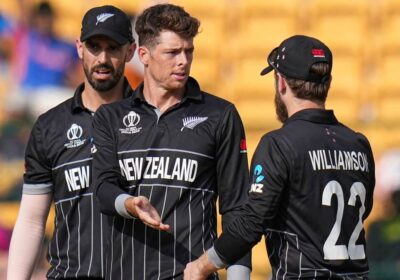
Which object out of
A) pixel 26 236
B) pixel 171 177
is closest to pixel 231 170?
pixel 171 177

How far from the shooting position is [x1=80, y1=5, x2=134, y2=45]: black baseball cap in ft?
15.9

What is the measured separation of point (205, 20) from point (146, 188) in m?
6.48

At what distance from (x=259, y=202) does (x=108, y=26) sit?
124cm

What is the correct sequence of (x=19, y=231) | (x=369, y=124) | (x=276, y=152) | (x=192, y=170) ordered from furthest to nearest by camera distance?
(x=369, y=124) → (x=19, y=231) → (x=192, y=170) → (x=276, y=152)

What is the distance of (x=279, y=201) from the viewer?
13.4 ft

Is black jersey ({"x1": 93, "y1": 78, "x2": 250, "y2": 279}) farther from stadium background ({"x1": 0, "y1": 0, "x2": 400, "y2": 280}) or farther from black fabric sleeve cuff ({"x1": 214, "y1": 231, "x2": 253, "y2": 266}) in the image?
stadium background ({"x1": 0, "y1": 0, "x2": 400, "y2": 280})

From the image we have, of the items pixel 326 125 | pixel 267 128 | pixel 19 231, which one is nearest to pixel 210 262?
pixel 326 125

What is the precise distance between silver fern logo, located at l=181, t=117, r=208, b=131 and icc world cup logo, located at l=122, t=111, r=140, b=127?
0.20 metres

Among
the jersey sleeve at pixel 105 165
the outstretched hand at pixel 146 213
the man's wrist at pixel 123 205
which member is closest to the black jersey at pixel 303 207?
the outstretched hand at pixel 146 213

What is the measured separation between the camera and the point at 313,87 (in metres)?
4.23

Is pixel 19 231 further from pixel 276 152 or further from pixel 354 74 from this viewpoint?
pixel 354 74

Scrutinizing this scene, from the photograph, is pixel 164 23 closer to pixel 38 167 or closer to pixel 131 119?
pixel 131 119

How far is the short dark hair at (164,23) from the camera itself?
452 cm

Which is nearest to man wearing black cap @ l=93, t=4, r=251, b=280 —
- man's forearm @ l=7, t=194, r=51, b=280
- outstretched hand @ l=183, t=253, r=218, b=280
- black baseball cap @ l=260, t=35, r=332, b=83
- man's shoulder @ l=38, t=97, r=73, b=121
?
outstretched hand @ l=183, t=253, r=218, b=280
